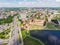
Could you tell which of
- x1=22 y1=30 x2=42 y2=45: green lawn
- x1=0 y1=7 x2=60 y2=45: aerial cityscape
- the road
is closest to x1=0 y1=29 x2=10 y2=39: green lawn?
x1=0 y1=7 x2=60 y2=45: aerial cityscape

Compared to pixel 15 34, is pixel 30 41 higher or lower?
lower

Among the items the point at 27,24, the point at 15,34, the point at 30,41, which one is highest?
the point at 27,24

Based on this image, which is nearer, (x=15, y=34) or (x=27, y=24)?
(x=15, y=34)

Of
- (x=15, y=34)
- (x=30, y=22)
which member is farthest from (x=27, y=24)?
(x=15, y=34)

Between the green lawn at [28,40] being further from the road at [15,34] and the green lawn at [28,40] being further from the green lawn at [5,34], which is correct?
the green lawn at [5,34]

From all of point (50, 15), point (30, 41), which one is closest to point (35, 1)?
point (50, 15)

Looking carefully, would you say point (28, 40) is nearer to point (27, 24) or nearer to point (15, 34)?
point (15, 34)

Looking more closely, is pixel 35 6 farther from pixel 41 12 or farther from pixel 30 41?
pixel 30 41

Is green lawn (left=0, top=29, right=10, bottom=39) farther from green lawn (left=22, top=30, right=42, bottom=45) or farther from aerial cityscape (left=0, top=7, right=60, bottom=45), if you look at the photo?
green lawn (left=22, top=30, right=42, bottom=45)

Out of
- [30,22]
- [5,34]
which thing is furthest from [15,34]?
[30,22]
